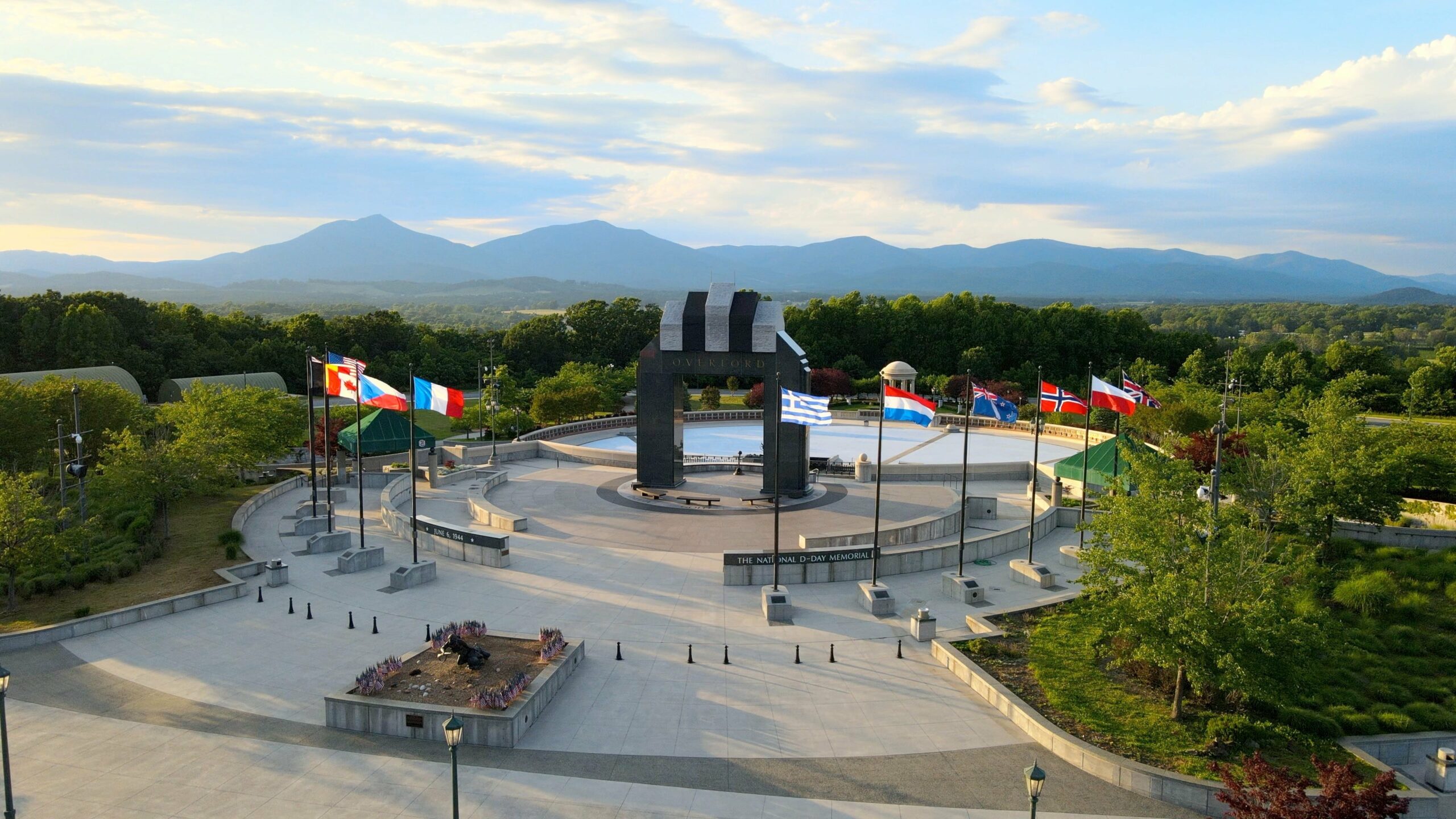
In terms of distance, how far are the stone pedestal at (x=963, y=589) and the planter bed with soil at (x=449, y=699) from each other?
1300 centimetres

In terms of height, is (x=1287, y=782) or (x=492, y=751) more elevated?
(x=1287, y=782)

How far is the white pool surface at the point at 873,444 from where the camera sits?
54.9 metres

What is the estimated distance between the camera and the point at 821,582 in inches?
1144

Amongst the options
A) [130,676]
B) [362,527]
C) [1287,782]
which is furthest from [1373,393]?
[130,676]

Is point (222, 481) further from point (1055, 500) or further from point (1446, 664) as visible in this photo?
point (1446, 664)

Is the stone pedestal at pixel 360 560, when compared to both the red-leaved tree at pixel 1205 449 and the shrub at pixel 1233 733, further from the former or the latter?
the red-leaved tree at pixel 1205 449

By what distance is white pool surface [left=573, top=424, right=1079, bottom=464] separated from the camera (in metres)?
54.9

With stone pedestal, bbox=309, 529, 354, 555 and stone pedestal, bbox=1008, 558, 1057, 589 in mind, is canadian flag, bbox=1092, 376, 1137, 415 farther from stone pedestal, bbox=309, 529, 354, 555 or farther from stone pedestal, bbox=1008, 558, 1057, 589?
stone pedestal, bbox=309, 529, 354, 555

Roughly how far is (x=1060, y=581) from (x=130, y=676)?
28190 millimetres

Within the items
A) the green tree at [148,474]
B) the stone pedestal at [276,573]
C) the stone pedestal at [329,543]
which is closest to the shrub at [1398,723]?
the stone pedestal at [276,573]

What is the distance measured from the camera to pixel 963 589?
2742 cm

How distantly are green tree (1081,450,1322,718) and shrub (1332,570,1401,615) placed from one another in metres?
7.68

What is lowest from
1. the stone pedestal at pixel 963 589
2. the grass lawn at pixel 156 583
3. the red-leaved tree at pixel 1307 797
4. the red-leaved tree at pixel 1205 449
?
the grass lawn at pixel 156 583

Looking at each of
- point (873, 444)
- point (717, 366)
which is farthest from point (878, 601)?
point (873, 444)
